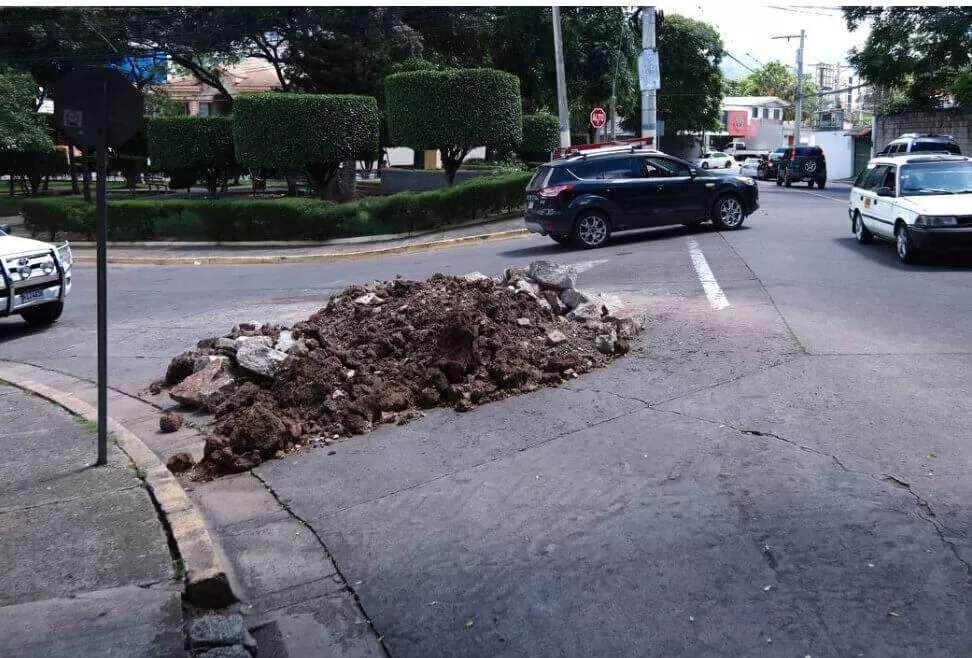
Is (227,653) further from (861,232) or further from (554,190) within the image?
(861,232)

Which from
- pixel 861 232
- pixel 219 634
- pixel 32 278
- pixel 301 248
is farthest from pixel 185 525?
pixel 301 248

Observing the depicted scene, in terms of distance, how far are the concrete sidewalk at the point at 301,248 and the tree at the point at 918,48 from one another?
22.1 meters

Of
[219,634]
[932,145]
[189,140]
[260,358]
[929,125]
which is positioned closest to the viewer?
[219,634]

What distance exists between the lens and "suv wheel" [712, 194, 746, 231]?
18.5 metres

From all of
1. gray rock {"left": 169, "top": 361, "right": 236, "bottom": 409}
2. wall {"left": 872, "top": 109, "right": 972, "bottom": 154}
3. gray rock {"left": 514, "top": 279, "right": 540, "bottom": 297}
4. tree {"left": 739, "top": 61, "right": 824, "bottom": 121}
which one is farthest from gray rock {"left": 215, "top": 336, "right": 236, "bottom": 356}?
tree {"left": 739, "top": 61, "right": 824, "bottom": 121}

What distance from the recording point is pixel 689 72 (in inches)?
2496

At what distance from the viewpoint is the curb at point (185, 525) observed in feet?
15.3

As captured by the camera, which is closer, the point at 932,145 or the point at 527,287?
the point at 527,287

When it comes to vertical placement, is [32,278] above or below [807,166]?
below

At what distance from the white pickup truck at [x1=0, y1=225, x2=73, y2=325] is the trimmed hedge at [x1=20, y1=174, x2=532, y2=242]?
10.5 m

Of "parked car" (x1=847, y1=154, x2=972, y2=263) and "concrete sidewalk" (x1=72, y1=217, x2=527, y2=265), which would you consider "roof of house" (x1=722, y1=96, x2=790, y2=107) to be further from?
"parked car" (x1=847, y1=154, x2=972, y2=263)

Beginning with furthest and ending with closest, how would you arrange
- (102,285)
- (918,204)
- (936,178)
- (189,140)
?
(189,140) < (936,178) < (918,204) < (102,285)

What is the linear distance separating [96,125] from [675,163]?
533 inches

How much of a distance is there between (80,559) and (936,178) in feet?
43.9
